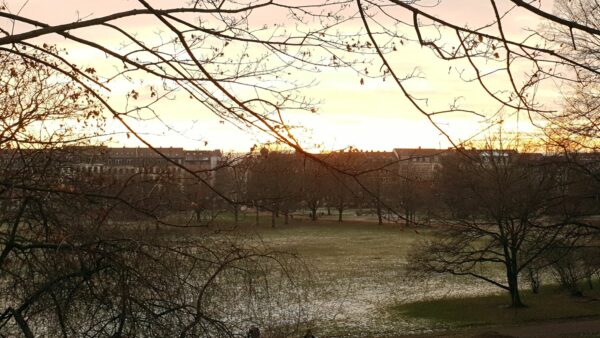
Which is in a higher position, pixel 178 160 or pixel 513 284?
pixel 178 160

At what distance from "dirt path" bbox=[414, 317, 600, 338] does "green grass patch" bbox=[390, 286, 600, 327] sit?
1108mm

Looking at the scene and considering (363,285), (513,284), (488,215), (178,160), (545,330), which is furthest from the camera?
(363,285)

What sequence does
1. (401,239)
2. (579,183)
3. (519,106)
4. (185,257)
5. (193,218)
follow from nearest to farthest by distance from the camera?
(519,106), (185,257), (193,218), (579,183), (401,239)

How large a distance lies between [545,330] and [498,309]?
456 cm

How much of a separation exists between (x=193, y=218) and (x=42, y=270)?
142cm

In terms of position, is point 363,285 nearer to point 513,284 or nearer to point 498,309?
point 498,309

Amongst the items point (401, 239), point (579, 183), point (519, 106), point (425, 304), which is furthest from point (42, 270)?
point (401, 239)

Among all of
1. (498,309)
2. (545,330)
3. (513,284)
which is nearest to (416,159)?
(545,330)

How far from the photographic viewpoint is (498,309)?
24484 mm

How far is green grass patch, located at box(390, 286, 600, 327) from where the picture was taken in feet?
74.2

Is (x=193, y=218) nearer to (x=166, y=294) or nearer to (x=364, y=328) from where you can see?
(x=166, y=294)

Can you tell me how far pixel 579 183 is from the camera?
16.3m

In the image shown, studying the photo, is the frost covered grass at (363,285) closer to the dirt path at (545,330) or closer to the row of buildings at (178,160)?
the row of buildings at (178,160)

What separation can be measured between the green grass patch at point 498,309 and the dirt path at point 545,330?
1.11m
